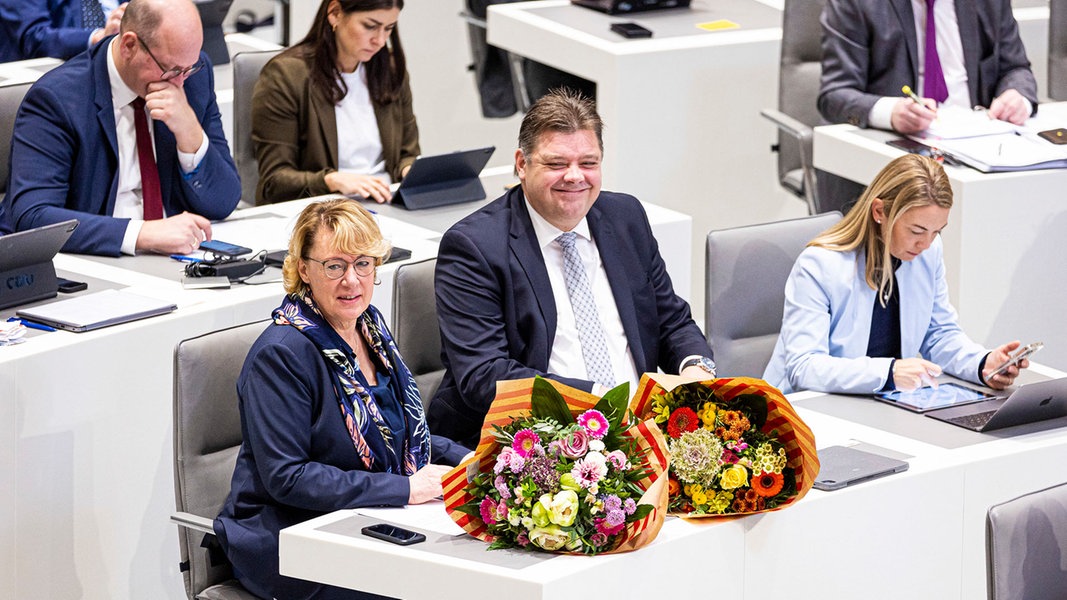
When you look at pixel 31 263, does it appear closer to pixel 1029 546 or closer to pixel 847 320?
pixel 847 320

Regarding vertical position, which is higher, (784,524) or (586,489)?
(586,489)

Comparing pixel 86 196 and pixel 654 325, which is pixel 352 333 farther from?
pixel 86 196

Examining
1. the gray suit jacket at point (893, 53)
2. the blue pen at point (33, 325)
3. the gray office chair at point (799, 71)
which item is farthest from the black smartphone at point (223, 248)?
the gray office chair at point (799, 71)

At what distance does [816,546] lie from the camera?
2.70 metres

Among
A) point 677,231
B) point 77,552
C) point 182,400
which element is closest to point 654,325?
point 677,231

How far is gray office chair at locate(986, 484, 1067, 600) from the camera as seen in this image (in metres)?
2.29

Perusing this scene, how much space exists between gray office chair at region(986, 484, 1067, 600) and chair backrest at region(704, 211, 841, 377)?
1.30 meters

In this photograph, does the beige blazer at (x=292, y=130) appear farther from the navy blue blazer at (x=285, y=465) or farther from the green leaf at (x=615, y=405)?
the green leaf at (x=615, y=405)

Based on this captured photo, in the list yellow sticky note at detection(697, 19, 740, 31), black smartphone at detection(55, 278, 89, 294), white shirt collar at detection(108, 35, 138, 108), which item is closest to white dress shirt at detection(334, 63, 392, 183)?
white shirt collar at detection(108, 35, 138, 108)

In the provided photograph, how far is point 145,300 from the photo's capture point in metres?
3.40

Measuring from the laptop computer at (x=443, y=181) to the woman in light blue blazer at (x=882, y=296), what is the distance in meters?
1.07

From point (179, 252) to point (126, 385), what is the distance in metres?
0.55

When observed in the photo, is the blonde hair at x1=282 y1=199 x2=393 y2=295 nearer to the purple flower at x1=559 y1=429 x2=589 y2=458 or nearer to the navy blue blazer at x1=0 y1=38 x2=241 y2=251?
the purple flower at x1=559 y1=429 x2=589 y2=458

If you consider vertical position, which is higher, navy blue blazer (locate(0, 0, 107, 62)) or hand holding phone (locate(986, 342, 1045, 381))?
navy blue blazer (locate(0, 0, 107, 62))
